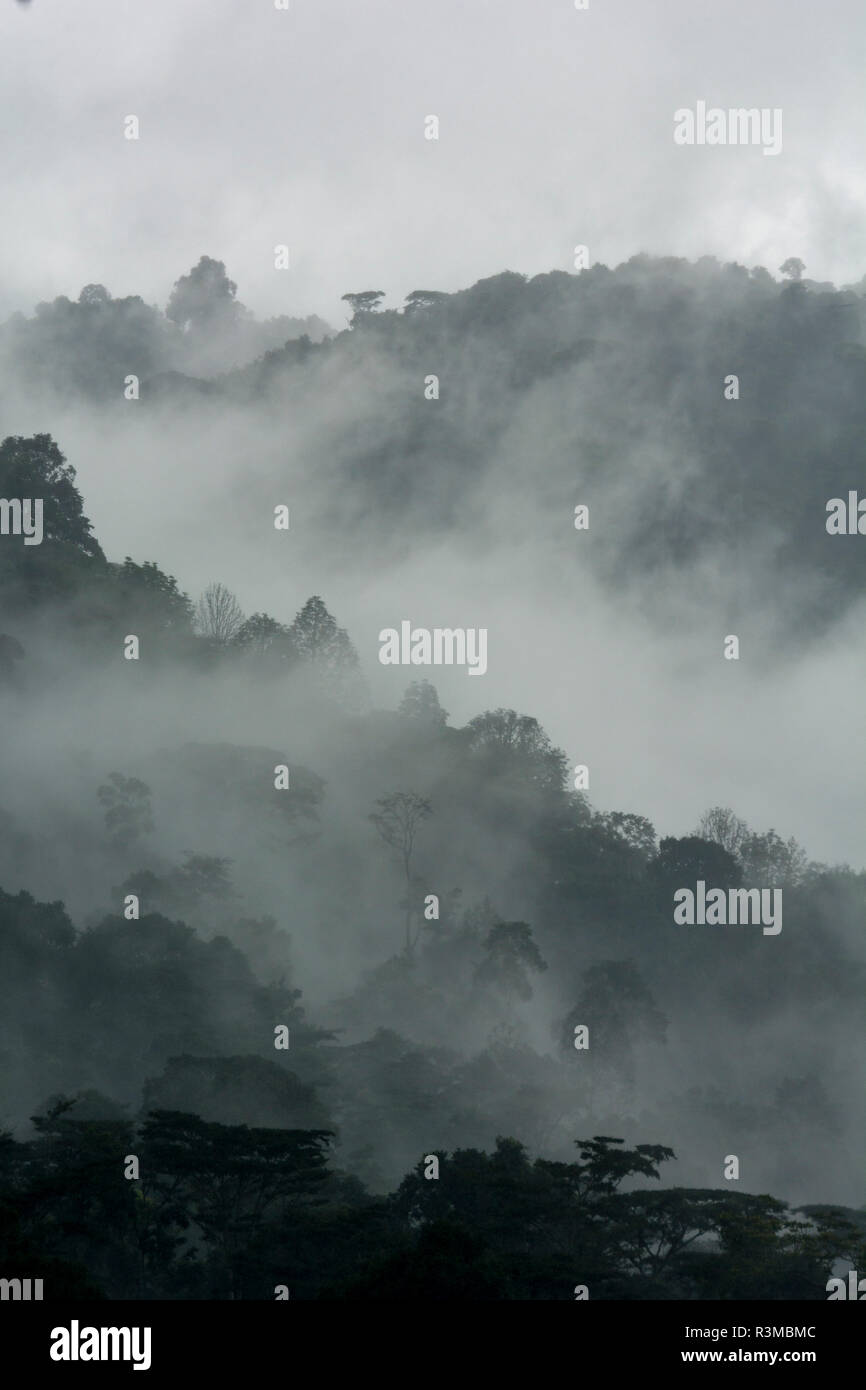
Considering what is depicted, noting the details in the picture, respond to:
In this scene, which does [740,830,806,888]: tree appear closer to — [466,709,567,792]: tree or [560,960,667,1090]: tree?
[466,709,567,792]: tree

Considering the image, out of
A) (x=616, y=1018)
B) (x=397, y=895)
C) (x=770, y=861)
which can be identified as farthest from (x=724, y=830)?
(x=616, y=1018)

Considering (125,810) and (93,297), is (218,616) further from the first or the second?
(93,297)

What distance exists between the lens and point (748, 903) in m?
108

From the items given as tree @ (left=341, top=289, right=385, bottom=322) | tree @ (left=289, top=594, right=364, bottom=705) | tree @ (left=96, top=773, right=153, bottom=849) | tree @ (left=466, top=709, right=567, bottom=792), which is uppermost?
tree @ (left=341, top=289, right=385, bottom=322)

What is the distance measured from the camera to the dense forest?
1900 inches

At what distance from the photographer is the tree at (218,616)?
5039 inches

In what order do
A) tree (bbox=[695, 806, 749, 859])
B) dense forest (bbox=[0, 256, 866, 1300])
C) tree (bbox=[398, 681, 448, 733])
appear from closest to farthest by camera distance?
1. dense forest (bbox=[0, 256, 866, 1300])
2. tree (bbox=[398, 681, 448, 733])
3. tree (bbox=[695, 806, 749, 859])

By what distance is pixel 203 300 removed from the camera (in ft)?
644

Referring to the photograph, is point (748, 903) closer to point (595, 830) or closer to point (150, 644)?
point (595, 830)

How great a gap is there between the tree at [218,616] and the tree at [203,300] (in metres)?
71.8

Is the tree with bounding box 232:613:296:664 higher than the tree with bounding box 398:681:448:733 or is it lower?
higher

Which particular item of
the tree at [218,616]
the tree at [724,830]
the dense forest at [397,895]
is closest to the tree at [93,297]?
the dense forest at [397,895]

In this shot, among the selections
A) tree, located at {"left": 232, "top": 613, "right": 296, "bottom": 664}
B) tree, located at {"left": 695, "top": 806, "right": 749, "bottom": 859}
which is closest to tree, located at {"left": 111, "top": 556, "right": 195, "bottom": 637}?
tree, located at {"left": 232, "top": 613, "right": 296, "bottom": 664}

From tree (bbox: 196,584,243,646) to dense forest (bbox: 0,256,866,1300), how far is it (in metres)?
0.41
